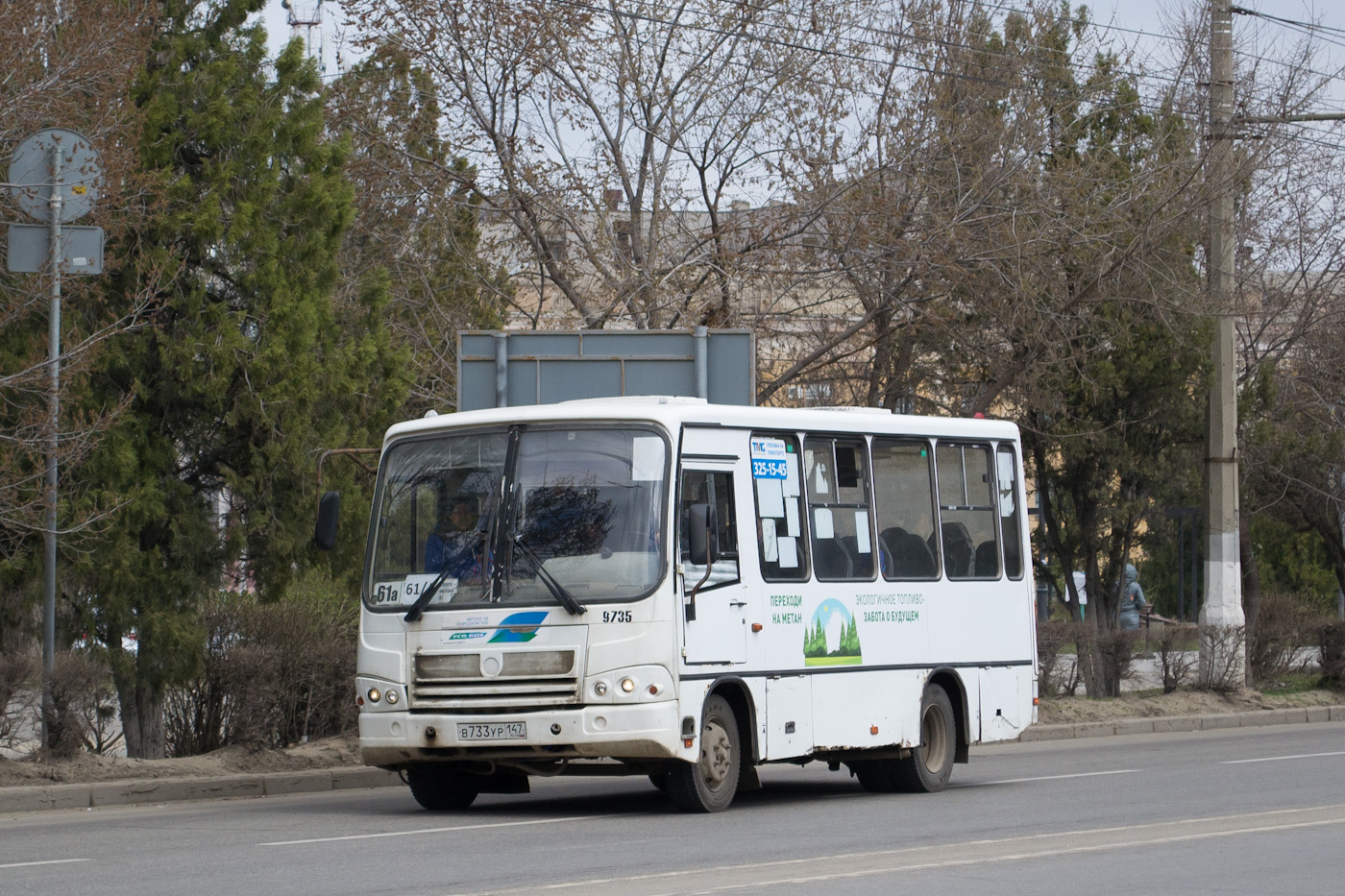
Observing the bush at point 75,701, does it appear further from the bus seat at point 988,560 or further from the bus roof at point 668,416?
the bus seat at point 988,560

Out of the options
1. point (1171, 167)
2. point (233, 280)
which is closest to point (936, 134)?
point (1171, 167)

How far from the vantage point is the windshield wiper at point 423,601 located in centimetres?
1253

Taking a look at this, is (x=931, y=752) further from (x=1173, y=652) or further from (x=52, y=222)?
(x=1173, y=652)

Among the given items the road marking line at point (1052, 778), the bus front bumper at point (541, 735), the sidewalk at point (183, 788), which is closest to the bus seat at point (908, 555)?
the road marking line at point (1052, 778)

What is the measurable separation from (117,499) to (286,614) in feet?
5.88

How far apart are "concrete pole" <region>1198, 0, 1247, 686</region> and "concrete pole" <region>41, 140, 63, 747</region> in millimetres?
14909

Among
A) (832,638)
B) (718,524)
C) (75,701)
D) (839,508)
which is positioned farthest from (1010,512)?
(75,701)

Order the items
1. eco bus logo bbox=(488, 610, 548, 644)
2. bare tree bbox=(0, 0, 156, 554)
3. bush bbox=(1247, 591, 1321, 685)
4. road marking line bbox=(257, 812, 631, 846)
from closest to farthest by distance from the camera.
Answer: road marking line bbox=(257, 812, 631, 846)
eco bus logo bbox=(488, 610, 548, 644)
bare tree bbox=(0, 0, 156, 554)
bush bbox=(1247, 591, 1321, 685)

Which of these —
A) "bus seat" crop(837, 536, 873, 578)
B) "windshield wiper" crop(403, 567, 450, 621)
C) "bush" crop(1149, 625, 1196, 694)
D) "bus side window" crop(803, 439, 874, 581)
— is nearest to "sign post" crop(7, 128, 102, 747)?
"windshield wiper" crop(403, 567, 450, 621)

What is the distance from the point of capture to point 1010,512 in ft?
52.4

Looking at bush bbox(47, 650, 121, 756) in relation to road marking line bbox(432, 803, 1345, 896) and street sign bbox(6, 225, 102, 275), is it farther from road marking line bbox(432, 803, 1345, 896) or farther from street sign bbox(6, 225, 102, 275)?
road marking line bbox(432, 803, 1345, 896)

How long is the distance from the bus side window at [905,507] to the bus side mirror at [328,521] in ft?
13.9

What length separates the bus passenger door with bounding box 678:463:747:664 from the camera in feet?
40.4

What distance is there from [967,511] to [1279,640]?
11822mm
